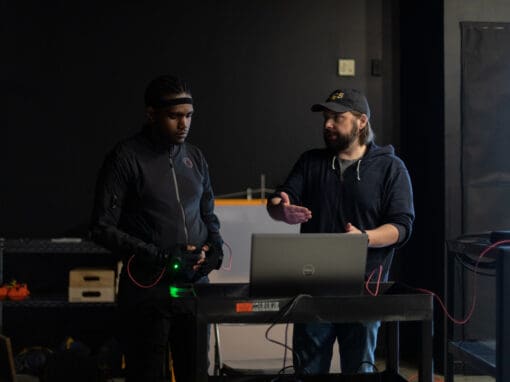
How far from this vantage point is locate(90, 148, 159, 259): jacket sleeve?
8.59ft

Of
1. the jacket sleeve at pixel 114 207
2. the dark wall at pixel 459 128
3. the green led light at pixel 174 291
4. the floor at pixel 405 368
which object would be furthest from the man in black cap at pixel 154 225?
the dark wall at pixel 459 128

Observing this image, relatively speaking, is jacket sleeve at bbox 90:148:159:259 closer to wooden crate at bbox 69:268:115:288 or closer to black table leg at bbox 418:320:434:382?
black table leg at bbox 418:320:434:382

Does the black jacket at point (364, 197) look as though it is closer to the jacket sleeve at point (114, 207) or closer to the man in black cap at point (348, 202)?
the man in black cap at point (348, 202)

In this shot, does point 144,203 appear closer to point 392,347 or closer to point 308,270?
point 308,270

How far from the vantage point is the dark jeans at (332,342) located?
105 inches

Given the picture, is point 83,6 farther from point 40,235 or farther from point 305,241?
point 305,241

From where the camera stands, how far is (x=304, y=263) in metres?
2.10

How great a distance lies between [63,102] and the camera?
5.09 meters

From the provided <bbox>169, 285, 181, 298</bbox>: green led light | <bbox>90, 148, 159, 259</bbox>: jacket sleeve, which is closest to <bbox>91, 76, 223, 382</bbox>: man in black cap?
<bbox>90, 148, 159, 259</bbox>: jacket sleeve

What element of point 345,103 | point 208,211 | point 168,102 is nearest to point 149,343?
point 208,211

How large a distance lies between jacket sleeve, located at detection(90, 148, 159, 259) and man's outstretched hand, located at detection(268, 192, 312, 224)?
19.7 inches

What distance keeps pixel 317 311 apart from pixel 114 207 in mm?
1005

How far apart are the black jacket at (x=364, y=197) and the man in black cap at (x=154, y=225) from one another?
0.44m

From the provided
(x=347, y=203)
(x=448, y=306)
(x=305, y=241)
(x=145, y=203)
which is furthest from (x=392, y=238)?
(x=145, y=203)
